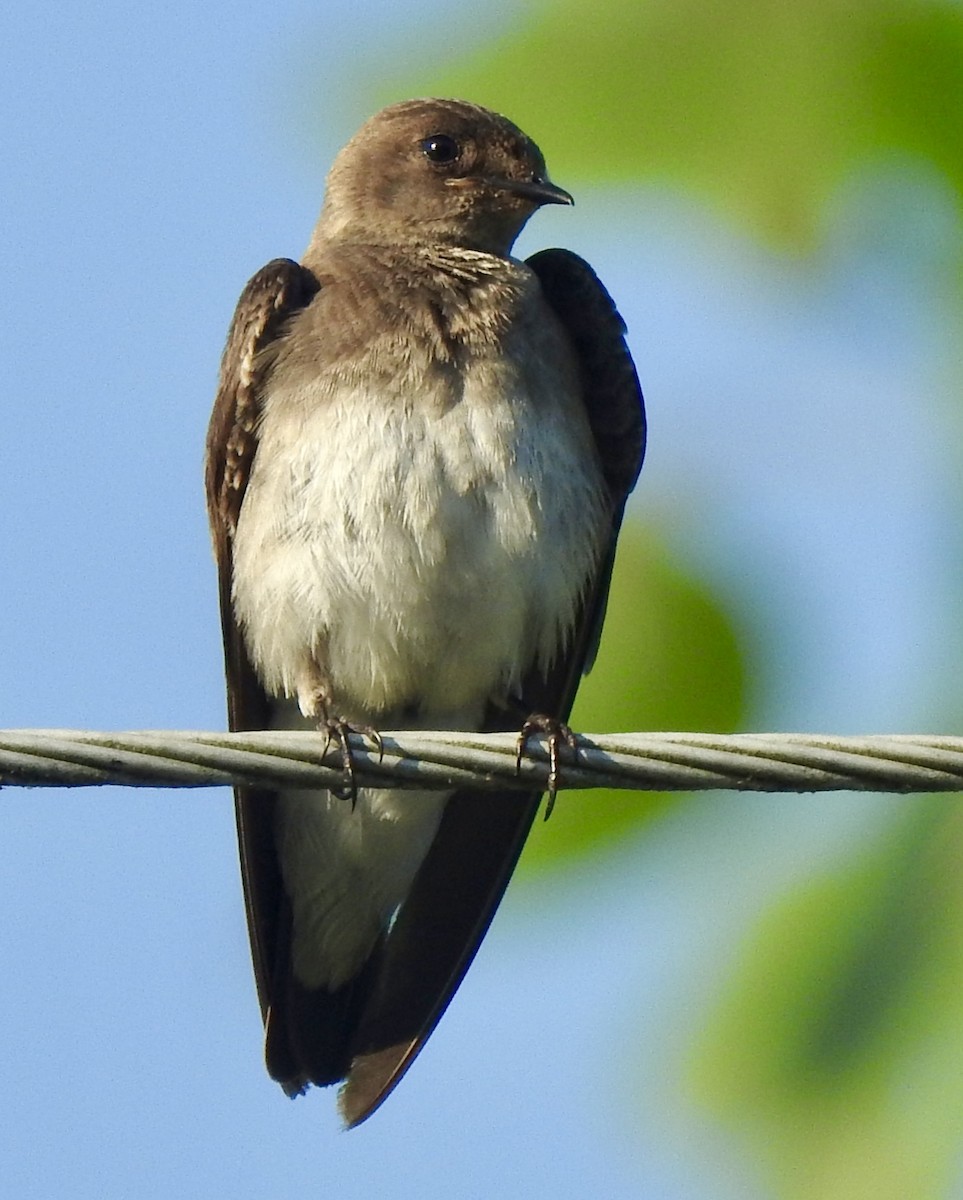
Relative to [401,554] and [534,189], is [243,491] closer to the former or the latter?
[401,554]

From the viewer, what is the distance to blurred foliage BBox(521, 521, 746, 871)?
98.7 inches

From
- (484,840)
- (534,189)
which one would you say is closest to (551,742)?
(484,840)

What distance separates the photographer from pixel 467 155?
6.44 meters

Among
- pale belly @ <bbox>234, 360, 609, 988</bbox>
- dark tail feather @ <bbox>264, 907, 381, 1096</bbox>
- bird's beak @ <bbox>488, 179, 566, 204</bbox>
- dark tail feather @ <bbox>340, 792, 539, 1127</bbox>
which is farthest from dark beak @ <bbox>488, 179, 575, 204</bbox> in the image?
dark tail feather @ <bbox>264, 907, 381, 1096</bbox>

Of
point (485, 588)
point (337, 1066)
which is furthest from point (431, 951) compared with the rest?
point (485, 588)

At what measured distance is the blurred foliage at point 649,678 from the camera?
2508mm

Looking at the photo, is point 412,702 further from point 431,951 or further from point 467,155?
point 467,155

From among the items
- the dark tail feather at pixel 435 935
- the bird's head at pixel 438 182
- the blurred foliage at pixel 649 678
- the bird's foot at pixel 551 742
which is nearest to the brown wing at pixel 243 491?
the dark tail feather at pixel 435 935

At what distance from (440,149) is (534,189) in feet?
1.45

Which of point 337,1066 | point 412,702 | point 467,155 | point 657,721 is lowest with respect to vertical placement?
point 337,1066

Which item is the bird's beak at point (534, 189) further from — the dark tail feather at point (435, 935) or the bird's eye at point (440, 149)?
the dark tail feather at point (435, 935)

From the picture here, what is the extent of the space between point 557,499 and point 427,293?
84cm

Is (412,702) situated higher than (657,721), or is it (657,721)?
(412,702)

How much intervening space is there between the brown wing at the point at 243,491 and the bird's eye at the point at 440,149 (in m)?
0.92
